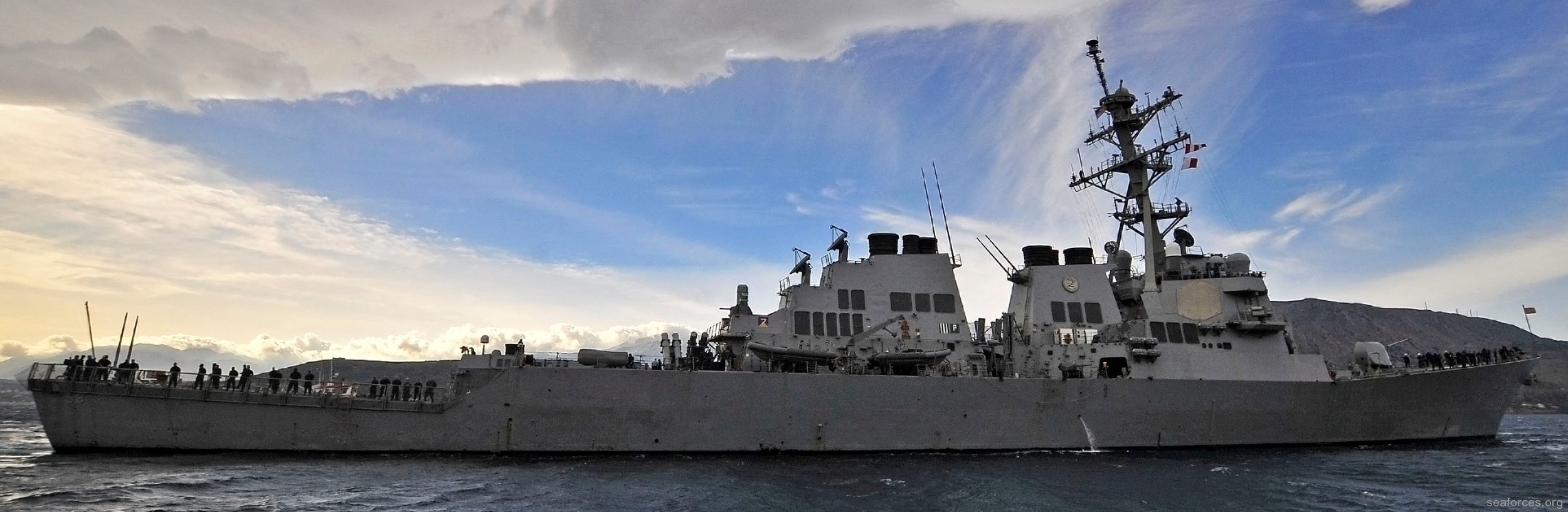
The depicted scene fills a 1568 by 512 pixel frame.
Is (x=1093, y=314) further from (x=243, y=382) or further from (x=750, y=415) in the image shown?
(x=243, y=382)

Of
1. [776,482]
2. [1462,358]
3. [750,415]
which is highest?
[1462,358]

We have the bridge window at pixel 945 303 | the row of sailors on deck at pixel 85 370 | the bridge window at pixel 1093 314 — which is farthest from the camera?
the bridge window at pixel 1093 314

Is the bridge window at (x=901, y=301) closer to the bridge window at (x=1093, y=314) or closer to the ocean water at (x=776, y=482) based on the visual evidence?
the ocean water at (x=776, y=482)

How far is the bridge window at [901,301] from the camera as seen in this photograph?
21078 mm

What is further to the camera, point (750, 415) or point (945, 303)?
point (945, 303)

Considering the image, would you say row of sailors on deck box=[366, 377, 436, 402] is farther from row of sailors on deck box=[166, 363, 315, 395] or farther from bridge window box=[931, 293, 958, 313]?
bridge window box=[931, 293, 958, 313]

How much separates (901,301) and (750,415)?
19.1 ft

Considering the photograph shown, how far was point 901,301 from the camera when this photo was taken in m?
21.2

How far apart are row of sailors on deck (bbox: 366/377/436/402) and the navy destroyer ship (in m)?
0.06

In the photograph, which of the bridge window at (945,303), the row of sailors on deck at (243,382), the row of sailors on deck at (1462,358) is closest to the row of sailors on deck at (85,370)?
the row of sailors on deck at (243,382)

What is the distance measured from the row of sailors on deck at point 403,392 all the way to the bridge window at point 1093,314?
18.1m

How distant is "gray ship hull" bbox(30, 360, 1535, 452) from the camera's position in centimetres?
1658

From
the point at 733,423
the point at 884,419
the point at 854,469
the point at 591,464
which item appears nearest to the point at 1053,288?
the point at 884,419

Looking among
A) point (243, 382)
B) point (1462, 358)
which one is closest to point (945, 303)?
point (1462, 358)
